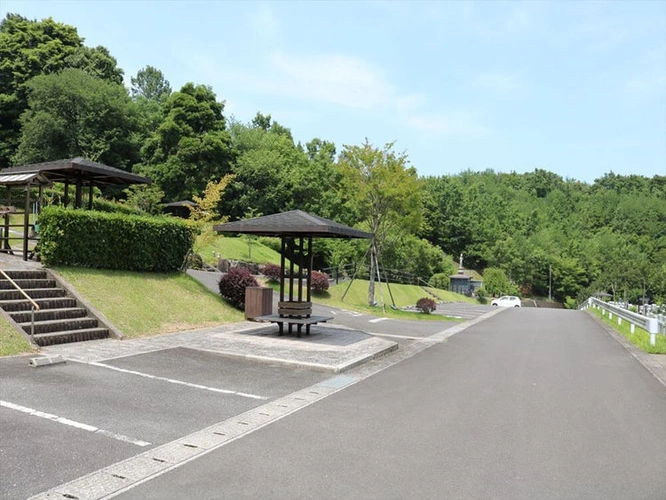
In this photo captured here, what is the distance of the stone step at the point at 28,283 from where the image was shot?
1089 centimetres

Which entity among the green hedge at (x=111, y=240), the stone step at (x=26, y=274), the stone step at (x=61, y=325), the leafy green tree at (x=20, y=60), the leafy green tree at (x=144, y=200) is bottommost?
the stone step at (x=61, y=325)

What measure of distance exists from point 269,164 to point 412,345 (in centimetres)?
3186

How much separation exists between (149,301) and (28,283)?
2.89 metres

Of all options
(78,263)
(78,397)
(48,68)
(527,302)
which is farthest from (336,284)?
(527,302)

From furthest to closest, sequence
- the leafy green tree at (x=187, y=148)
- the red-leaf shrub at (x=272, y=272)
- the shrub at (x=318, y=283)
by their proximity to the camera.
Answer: the leafy green tree at (x=187, y=148) → the shrub at (x=318, y=283) → the red-leaf shrub at (x=272, y=272)

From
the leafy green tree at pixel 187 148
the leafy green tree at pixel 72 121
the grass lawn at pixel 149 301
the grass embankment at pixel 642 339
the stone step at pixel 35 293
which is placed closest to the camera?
the stone step at pixel 35 293

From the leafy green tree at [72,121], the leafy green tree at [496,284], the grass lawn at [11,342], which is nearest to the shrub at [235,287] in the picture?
the grass lawn at [11,342]

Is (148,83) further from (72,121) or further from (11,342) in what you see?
(11,342)

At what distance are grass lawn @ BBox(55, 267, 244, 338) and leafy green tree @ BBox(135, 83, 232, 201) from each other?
23607mm

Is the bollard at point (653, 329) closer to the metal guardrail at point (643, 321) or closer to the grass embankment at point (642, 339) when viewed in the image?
the metal guardrail at point (643, 321)

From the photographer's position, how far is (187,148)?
3878cm

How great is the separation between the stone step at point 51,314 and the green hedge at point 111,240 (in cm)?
205

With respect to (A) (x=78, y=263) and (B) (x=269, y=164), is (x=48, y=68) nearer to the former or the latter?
(B) (x=269, y=164)

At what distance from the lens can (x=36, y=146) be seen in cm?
3672
